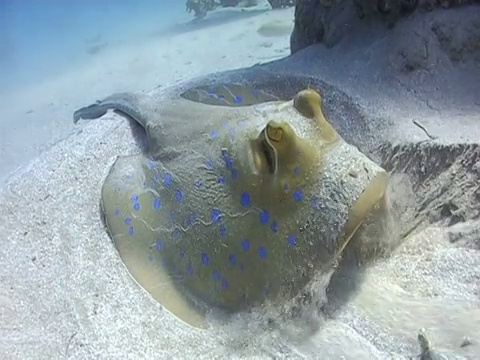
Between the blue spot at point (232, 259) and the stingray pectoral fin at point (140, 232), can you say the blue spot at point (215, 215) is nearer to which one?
the blue spot at point (232, 259)

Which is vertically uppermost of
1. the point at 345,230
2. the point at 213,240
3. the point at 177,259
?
the point at 345,230

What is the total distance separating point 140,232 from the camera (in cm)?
250

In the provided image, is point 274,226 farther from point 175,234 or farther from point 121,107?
point 121,107

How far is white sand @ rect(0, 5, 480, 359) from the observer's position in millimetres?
1760

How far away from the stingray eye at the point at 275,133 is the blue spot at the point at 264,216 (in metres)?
0.35

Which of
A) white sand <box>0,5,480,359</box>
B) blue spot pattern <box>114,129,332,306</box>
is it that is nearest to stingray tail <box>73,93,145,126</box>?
white sand <box>0,5,480,359</box>

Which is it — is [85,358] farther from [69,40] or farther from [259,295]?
[69,40]

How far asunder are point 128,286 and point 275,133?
1.25 metres

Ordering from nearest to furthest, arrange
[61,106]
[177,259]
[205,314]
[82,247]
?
[205,314] → [177,259] → [82,247] → [61,106]

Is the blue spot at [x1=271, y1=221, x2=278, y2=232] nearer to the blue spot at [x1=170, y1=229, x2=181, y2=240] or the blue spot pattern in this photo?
the blue spot pattern

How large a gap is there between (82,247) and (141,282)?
56 cm

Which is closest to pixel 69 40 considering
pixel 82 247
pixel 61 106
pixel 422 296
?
pixel 61 106

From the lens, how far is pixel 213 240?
217 cm

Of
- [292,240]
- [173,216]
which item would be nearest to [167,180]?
[173,216]
